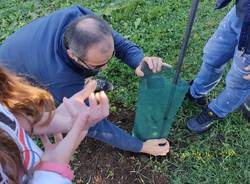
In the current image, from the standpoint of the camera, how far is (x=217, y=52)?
7.41 feet

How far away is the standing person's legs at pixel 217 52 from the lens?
2.13 meters

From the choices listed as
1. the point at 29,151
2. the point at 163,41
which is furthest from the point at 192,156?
the point at 29,151

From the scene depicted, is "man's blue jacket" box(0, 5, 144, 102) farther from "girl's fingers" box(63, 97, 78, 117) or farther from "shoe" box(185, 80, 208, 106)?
"shoe" box(185, 80, 208, 106)

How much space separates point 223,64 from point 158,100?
0.53m

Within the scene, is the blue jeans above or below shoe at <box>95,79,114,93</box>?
above

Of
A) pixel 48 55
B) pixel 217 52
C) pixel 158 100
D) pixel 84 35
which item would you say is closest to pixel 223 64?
pixel 217 52

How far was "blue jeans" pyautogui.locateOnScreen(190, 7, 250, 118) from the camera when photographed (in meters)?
2.07

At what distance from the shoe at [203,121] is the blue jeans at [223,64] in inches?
1.5

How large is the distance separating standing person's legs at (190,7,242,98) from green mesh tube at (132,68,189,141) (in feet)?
1.01

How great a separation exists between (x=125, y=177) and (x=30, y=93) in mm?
987

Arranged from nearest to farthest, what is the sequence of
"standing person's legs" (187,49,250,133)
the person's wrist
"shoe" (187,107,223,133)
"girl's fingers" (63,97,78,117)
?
the person's wrist, "girl's fingers" (63,97,78,117), "standing person's legs" (187,49,250,133), "shoe" (187,107,223,133)

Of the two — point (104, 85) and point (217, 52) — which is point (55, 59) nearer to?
point (104, 85)

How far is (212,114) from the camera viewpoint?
8.03ft

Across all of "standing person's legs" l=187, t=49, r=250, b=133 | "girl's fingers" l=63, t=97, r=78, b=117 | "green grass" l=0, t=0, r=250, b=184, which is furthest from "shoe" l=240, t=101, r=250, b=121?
"girl's fingers" l=63, t=97, r=78, b=117
